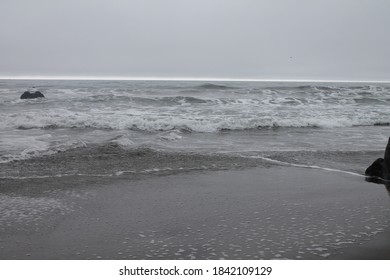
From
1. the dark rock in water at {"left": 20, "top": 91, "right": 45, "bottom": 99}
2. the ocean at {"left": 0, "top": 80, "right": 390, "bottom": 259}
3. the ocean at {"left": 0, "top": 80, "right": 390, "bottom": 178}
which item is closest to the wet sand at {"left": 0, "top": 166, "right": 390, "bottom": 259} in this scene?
the ocean at {"left": 0, "top": 80, "right": 390, "bottom": 259}

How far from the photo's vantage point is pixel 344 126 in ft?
55.5

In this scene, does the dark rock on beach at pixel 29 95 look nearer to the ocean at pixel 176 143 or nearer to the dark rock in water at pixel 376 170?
the ocean at pixel 176 143

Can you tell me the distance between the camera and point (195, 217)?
4.66m

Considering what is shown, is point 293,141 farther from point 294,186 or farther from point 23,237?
point 23,237

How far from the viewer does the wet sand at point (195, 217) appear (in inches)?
146

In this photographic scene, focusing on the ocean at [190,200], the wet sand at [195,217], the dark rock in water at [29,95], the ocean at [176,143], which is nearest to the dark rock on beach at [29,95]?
the dark rock in water at [29,95]

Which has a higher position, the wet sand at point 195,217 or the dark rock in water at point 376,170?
the dark rock in water at point 376,170

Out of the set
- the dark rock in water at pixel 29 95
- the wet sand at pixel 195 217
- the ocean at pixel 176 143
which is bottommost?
the wet sand at pixel 195 217

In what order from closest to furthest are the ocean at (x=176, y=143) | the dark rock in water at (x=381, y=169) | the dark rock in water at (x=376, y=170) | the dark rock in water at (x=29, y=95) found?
the dark rock in water at (x=381, y=169)
the dark rock in water at (x=376, y=170)
the ocean at (x=176, y=143)
the dark rock in water at (x=29, y=95)

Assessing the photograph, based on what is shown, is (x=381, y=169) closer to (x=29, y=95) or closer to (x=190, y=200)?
(x=190, y=200)

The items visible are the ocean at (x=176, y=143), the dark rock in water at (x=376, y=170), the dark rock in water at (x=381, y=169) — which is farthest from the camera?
the ocean at (x=176, y=143)

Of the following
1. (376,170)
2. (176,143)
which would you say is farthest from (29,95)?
(376,170)

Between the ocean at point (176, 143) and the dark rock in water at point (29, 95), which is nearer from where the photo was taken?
the ocean at point (176, 143)
